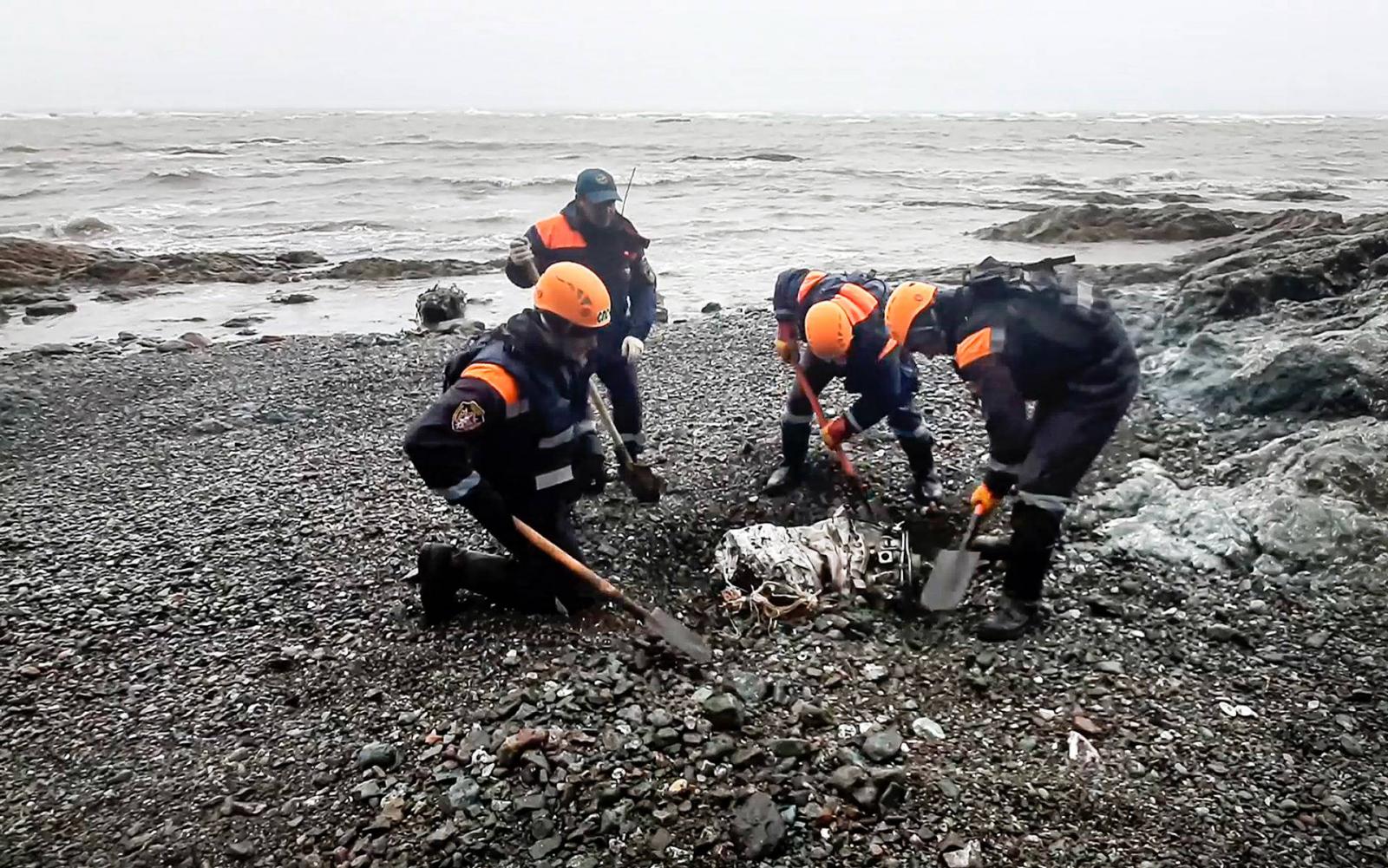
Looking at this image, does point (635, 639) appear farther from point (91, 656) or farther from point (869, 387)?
point (91, 656)

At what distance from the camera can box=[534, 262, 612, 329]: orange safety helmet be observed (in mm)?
4496

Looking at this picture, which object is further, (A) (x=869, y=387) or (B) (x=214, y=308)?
(B) (x=214, y=308)

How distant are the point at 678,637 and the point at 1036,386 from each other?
7.49ft

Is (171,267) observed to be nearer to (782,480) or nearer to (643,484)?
(643,484)

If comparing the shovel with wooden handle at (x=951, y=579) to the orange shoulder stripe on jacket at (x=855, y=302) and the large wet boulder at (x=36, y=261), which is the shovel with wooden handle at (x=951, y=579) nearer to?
the orange shoulder stripe on jacket at (x=855, y=302)

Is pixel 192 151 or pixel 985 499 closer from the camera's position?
pixel 985 499

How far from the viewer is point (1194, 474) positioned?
6.16 meters

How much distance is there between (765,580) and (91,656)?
141 inches

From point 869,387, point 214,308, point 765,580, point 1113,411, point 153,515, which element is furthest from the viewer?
point 214,308

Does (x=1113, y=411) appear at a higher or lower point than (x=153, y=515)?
higher

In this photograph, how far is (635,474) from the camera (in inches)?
247

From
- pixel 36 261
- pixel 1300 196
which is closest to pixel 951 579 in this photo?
pixel 36 261

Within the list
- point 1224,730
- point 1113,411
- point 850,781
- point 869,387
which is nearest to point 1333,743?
point 1224,730

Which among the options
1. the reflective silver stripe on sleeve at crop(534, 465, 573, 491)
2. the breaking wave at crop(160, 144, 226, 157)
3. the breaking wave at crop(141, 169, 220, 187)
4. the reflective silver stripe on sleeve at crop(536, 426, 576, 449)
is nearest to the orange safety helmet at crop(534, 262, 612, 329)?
the reflective silver stripe on sleeve at crop(536, 426, 576, 449)
